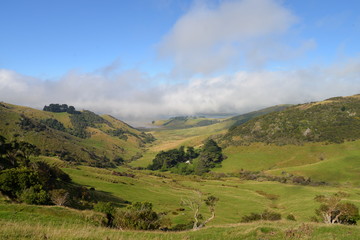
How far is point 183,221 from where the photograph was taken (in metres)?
51.6

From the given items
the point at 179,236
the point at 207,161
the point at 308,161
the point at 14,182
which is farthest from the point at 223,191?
the point at 308,161

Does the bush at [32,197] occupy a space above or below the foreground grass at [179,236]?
below

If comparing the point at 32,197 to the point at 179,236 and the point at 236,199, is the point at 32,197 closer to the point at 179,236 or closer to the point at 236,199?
the point at 179,236

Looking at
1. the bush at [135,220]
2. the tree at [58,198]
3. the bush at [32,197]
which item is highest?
the bush at [32,197]

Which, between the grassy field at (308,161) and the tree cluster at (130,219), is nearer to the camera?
the tree cluster at (130,219)

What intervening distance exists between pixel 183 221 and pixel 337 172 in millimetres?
114546

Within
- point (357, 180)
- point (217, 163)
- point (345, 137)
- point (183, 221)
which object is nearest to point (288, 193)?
point (357, 180)

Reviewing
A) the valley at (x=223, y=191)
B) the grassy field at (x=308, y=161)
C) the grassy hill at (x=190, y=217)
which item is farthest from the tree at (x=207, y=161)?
the grassy hill at (x=190, y=217)

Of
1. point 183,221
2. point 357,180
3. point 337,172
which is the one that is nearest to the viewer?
point 183,221

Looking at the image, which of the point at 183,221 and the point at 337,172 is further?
the point at 337,172

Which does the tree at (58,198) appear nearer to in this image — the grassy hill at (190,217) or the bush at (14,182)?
the bush at (14,182)

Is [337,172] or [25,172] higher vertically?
[25,172]

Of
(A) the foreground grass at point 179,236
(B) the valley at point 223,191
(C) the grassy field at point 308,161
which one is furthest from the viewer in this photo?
(C) the grassy field at point 308,161

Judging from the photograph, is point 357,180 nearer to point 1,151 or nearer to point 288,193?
point 288,193
